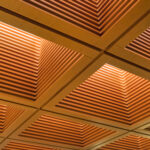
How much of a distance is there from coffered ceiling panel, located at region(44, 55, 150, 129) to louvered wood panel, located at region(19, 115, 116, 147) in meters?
1.12

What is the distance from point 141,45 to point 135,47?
174 millimetres

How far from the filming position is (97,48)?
429cm

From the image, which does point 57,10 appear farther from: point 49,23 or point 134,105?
point 134,105

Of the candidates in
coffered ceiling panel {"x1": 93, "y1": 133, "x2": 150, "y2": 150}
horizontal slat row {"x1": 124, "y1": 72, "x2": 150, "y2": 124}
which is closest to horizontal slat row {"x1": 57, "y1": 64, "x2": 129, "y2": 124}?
horizontal slat row {"x1": 124, "y1": 72, "x2": 150, "y2": 124}

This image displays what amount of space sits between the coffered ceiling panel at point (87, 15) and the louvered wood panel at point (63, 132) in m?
3.96

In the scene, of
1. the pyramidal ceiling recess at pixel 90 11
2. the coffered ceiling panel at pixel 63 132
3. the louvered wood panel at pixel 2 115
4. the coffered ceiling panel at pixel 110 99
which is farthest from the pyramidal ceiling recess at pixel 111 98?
the pyramidal ceiling recess at pixel 90 11

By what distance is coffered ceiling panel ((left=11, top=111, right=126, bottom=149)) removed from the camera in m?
7.29

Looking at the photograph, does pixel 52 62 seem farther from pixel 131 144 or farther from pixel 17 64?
pixel 131 144

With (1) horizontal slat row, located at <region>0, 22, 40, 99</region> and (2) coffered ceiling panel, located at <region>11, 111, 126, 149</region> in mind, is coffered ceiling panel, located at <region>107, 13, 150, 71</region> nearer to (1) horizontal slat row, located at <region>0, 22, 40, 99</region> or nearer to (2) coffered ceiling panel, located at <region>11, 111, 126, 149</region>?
(1) horizontal slat row, located at <region>0, 22, 40, 99</region>

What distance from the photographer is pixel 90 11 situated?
161 inches

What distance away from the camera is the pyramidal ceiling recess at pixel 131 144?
910cm

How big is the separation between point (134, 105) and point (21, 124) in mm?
3074

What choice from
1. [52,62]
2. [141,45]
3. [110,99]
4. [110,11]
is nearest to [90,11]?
[110,11]

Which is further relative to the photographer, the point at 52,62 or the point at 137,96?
Answer: the point at 137,96
